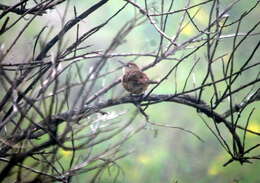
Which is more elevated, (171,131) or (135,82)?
(135,82)

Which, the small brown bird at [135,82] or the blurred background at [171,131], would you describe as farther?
the blurred background at [171,131]

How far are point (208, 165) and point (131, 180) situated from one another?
0.84 meters

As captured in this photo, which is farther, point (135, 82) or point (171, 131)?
point (171, 131)

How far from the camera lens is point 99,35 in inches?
154

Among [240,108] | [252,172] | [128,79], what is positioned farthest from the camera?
[252,172]

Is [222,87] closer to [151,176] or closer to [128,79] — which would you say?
[151,176]

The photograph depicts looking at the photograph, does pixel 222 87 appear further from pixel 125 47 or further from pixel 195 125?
pixel 125 47

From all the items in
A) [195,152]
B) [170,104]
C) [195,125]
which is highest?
[170,104]

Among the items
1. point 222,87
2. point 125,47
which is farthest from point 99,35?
point 222,87

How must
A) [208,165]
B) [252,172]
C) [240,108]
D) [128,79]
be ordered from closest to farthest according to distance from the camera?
[240,108] < [128,79] < [252,172] < [208,165]

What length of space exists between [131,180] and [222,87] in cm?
138

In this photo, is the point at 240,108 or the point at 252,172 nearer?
the point at 240,108

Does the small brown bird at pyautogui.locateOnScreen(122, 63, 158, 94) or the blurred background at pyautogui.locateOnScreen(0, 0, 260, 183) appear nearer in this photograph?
the small brown bird at pyautogui.locateOnScreen(122, 63, 158, 94)

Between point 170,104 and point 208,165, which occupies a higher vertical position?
point 170,104
